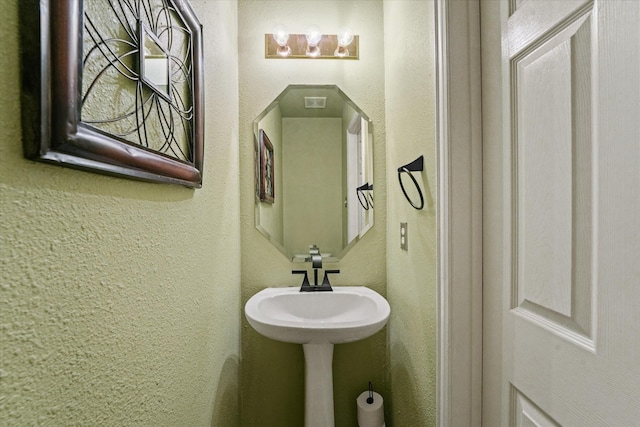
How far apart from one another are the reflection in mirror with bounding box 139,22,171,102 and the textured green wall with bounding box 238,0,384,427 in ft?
2.68

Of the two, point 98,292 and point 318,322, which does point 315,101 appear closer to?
point 318,322

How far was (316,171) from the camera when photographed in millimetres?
1557

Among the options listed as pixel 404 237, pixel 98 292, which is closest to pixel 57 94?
pixel 98 292

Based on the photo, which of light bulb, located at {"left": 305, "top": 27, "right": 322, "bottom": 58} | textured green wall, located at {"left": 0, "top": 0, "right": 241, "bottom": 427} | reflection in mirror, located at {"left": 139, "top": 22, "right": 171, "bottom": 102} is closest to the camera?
textured green wall, located at {"left": 0, "top": 0, "right": 241, "bottom": 427}

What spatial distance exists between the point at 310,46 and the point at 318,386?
5.53 feet

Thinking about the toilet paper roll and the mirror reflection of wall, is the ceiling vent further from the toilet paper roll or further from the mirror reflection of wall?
the toilet paper roll

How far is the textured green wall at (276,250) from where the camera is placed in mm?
1510

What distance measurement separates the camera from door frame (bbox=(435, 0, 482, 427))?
826mm

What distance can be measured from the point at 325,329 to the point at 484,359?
498 mm

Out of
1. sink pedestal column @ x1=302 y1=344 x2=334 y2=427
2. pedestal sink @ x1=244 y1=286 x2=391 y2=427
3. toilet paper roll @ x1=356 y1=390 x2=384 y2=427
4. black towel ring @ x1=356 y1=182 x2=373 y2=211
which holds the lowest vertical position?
toilet paper roll @ x1=356 y1=390 x2=384 y2=427

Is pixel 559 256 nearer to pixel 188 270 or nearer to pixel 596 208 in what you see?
pixel 596 208

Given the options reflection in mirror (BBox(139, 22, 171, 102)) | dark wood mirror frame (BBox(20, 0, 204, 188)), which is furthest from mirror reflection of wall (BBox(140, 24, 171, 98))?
dark wood mirror frame (BBox(20, 0, 204, 188))

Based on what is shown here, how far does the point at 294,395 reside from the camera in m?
1.52

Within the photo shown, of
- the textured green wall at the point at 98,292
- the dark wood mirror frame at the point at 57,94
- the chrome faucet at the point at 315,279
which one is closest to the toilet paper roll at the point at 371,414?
the chrome faucet at the point at 315,279
